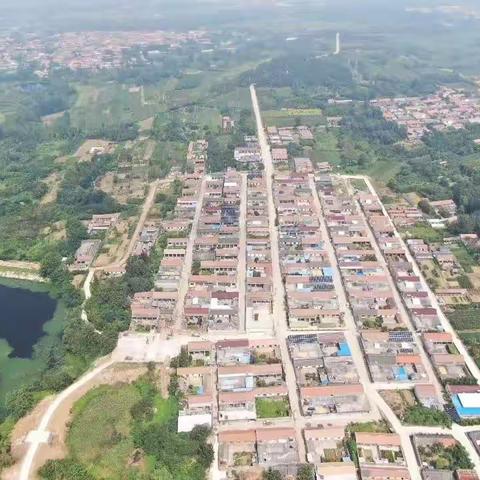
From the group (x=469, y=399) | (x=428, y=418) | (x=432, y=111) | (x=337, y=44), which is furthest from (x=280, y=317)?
(x=337, y=44)

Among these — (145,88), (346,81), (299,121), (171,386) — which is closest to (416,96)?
(346,81)

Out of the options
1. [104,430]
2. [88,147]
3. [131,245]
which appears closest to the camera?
[104,430]

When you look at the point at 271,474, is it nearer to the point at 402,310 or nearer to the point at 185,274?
the point at 402,310

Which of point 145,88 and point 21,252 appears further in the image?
point 145,88

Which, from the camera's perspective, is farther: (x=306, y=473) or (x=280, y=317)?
(x=280, y=317)

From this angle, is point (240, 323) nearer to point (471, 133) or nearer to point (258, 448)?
point (258, 448)
